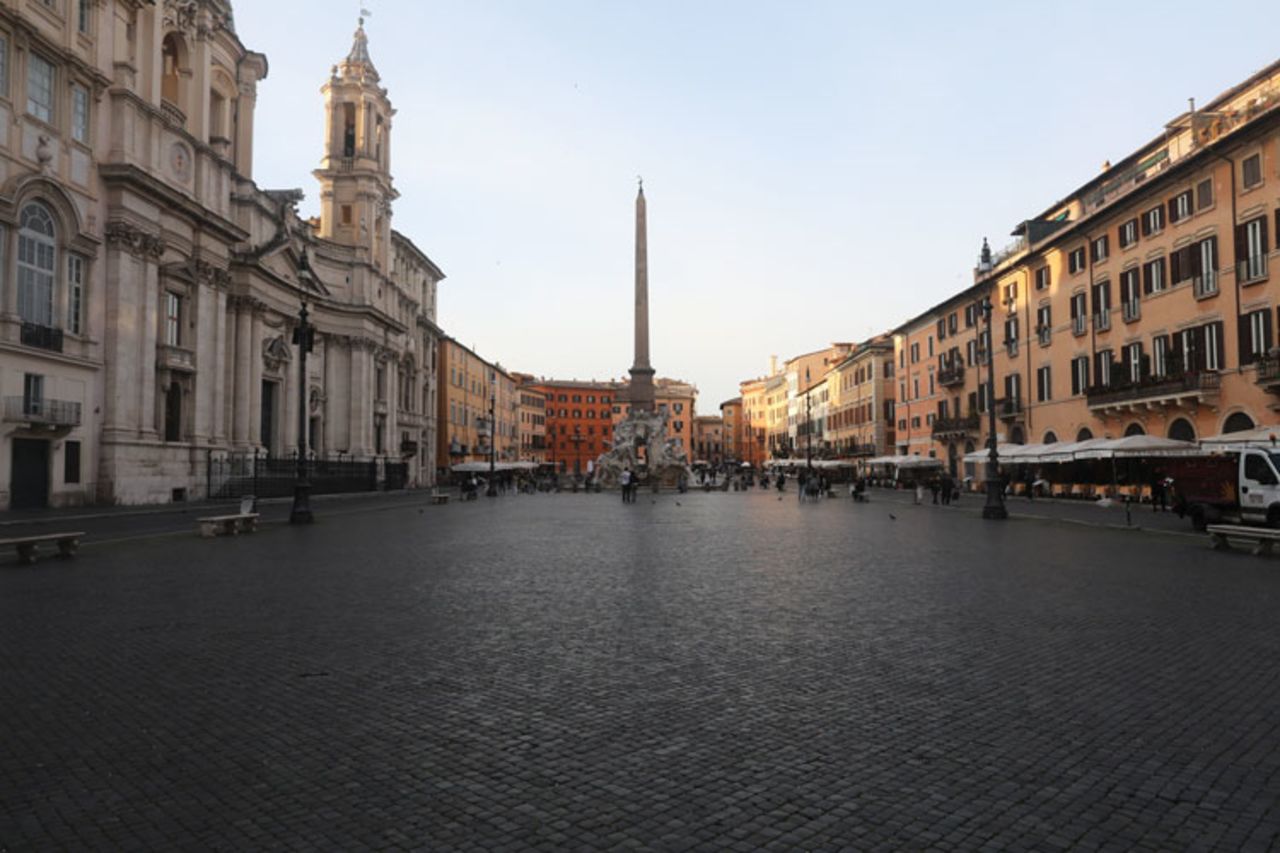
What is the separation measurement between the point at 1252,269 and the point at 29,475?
39461 mm

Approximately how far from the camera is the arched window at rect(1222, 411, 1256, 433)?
91.6ft

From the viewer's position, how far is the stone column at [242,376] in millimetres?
43344

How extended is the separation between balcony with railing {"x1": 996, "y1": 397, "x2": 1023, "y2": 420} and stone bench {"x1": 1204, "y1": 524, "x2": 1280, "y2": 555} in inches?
1164

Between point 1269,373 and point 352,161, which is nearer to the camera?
point 1269,373

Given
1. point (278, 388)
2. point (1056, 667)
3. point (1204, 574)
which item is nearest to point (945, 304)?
point (278, 388)

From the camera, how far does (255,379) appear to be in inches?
1766

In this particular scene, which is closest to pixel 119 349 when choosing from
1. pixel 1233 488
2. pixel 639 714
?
pixel 639 714

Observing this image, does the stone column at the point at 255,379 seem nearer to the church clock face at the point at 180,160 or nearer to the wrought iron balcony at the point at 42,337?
the church clock face at the point at 180,160

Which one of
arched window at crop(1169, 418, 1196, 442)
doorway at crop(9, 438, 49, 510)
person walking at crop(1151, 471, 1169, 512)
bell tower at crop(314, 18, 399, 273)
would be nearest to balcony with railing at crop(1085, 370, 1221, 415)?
arched window at crop(1169, 418, 1196, 442)

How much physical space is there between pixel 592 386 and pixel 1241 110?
378 feet

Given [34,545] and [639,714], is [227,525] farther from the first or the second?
[639,714]

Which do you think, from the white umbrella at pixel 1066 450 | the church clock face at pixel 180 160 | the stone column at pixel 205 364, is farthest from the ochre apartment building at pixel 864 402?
the church clock face at pixel 180 160

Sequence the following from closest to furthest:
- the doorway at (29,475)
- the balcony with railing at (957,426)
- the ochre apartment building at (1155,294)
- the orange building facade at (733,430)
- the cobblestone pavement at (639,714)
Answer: the cobblestone pavement at (639,714) < the doorway at (29,475) < the ochre apartment building at (1155,294) < the balcony with railing at (957,426) < the orange building facade at (733,430)

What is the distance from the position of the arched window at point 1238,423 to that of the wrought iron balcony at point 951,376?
23.8m
